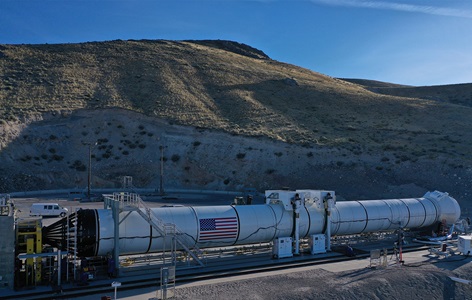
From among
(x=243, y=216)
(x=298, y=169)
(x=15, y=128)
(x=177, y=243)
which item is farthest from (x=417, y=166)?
(x=15, y=128)

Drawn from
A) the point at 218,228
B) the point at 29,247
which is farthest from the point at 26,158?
the point at 218,228

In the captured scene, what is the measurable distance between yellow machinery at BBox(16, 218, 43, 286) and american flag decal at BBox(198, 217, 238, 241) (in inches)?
266

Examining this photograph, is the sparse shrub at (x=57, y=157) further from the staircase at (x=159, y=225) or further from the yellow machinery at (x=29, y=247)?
the yellow machinery at (x=29, y=247)

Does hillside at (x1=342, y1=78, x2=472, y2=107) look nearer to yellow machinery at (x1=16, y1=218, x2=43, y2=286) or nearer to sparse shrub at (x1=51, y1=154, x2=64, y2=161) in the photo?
sparse shrub at (x1=51, y1=154, x2=64, y2=161)

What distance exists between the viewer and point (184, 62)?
9544 centimetres

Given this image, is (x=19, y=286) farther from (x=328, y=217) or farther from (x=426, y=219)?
(x=426, y=219)

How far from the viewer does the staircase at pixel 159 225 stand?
58.8 ft

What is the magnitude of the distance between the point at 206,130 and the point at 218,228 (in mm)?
44390

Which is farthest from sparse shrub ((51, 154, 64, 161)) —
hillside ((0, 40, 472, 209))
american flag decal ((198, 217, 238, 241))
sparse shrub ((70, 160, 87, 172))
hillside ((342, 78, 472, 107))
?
hillside ((342, 78, 472, 107))

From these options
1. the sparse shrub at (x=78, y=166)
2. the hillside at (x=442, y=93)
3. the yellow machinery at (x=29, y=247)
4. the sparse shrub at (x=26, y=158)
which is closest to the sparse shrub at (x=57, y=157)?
the sparse shrub at (x=78, y=166)

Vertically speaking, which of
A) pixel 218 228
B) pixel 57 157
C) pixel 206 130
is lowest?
pixel 218 228

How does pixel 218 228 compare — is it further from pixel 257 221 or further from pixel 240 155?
pixel 240 155

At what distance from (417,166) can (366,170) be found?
6.25m

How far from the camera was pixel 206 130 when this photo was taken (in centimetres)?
6362
